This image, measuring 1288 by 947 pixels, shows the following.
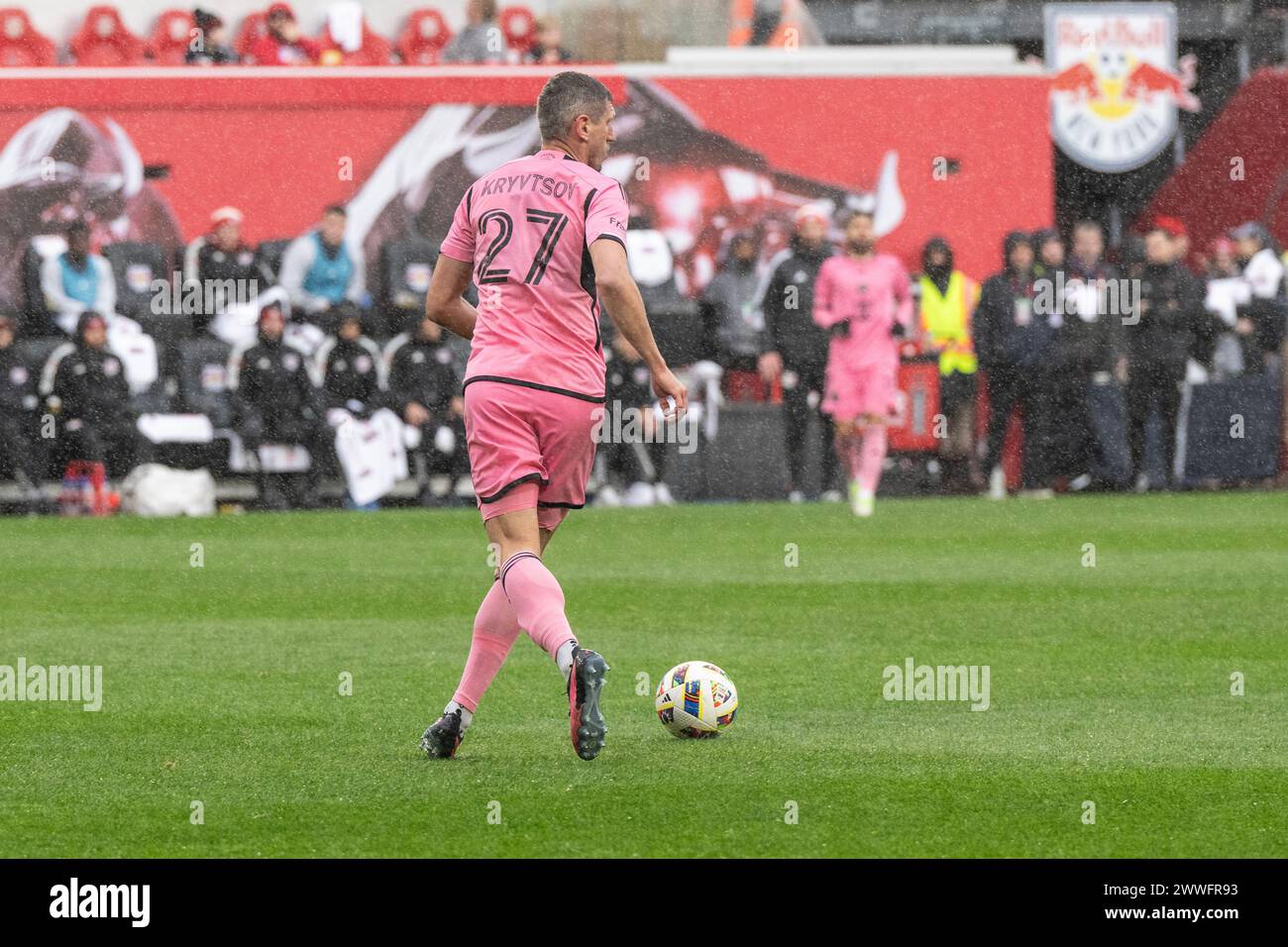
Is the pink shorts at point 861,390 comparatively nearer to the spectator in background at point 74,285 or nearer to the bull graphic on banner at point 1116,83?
the spectator in background at point 74,285

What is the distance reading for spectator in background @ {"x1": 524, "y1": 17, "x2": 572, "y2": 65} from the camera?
24.6 meters

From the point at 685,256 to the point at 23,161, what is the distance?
260 inches

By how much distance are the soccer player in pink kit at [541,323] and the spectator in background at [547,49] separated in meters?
16.8

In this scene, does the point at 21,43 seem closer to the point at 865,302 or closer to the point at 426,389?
the point at 426,389

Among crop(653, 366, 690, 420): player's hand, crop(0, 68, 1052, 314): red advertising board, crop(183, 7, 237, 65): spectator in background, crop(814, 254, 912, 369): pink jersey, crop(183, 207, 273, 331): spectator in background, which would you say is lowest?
crop(653, 366, 690, 420): player's hand

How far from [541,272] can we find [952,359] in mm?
16001

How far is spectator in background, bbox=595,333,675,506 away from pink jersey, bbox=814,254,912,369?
281cm

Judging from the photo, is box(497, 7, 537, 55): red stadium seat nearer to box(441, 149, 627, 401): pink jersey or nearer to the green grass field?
the green grass field

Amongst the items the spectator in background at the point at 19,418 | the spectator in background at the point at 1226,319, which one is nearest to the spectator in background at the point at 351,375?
the spectator in background at the point at 19,418

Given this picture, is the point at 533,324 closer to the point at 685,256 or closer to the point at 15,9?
the point at 685,256

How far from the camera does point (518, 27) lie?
83.4 ft

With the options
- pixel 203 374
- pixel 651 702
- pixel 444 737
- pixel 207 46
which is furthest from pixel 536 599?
pixel 207 46

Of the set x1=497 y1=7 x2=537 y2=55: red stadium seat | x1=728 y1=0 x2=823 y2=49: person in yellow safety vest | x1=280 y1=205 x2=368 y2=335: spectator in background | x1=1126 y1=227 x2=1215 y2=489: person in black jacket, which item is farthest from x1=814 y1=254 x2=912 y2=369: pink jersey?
x1=728 y1=0 x2=823 y2=49: person in yellow safety vest
